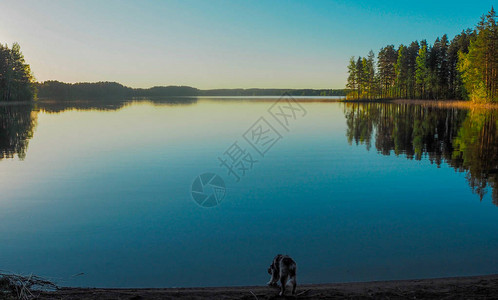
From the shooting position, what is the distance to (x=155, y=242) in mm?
8898

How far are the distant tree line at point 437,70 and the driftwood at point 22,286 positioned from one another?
2985 inches

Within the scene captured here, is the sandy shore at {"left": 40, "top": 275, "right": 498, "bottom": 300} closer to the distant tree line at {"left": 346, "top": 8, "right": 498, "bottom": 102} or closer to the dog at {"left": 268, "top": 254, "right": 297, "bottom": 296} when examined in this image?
the dog at {"left": 268, "top": 254, "right": 297, "bottom": 296}

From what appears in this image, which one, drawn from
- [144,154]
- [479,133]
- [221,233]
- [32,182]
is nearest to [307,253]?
[221,233]

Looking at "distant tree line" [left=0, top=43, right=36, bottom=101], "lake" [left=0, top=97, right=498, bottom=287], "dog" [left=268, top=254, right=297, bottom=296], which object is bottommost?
"lake" [left=0, top=97, right=498, bottom=287]

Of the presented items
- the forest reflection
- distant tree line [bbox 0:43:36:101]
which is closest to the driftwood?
the forest reflection

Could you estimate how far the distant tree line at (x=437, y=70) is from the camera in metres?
67.4

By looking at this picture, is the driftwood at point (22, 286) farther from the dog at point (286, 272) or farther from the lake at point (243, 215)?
the dog at point (286, 272)

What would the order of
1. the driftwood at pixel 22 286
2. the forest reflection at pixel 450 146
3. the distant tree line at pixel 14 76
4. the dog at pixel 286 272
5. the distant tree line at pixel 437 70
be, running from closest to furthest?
the driftwood at pixel 22 286
the dog at pixel 286 272
the forest reflection at pixel 450 146
the distant tree line at pixel 437 70
the distant tree line at pixel 14 76

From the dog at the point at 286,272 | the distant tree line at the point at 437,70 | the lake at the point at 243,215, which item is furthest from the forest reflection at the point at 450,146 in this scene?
the distant tree line at the point at 437,70

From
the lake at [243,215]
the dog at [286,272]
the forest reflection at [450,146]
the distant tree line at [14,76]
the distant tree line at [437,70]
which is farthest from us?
the distant tree line at [14,76]

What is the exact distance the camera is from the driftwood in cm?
577

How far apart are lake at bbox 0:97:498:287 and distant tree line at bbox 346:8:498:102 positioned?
5520 centimetres

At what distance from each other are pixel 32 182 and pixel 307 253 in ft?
42.0

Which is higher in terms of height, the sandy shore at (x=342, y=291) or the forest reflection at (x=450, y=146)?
the forest reflection at (x=450, y=146)
